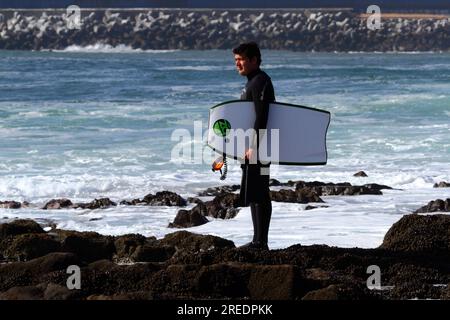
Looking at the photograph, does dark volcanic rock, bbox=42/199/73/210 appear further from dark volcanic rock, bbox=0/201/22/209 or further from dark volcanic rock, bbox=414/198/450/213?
dark volcanic rock, bbox=414/198/450/213

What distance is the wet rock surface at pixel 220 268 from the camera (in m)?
6.50

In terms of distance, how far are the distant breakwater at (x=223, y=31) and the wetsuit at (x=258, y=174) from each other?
204 ft

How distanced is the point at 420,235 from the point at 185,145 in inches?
464

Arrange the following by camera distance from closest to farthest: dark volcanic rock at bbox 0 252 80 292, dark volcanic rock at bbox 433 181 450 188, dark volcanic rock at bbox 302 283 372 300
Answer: dark volcanic rock at bbox 302 283 372 300, dark volcanic rock at bbox 0 252 80 292, dark volcanic rock at bbox 433 181 450 188

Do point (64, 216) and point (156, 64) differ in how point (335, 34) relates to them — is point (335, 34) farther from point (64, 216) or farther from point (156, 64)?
point (64, 216)

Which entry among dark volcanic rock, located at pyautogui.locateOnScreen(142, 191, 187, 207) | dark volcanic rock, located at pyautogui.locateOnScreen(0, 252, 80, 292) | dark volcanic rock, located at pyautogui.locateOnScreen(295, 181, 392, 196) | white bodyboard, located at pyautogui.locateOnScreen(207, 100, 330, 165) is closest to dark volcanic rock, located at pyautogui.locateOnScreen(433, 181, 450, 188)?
dark volcanic rock, located at pyautogui.locateOnScreen(295, 181, 392, 196)

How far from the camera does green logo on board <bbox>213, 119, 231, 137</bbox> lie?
307 inches

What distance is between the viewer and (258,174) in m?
7.79

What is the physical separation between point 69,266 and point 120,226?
3996 mm

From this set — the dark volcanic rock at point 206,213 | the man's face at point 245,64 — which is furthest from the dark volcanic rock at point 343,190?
the man's face at point 245,64

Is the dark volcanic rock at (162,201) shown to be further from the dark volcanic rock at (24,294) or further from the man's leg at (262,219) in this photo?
the dark volcanic rock at (24,294)

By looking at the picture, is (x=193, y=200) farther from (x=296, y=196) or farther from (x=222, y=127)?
(x=222, y=127)

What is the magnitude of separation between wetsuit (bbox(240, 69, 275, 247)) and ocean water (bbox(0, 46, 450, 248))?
3.61ft
